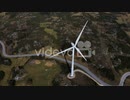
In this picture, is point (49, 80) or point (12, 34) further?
point (12, 34)

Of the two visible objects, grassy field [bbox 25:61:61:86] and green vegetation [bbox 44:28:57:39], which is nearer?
grassy field [bbox 25:61:61:86]

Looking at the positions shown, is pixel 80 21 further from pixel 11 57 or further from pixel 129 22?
pixel 11 57

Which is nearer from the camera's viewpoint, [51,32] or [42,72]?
[42,72]

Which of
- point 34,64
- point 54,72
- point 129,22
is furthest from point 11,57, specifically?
point 129,22

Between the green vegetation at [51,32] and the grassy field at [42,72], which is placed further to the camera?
the green vegetation at [51,32]

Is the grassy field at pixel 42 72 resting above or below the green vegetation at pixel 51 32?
below

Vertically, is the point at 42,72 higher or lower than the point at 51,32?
lower

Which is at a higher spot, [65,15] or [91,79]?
[65,15]

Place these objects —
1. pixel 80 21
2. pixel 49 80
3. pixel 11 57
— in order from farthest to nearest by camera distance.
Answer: pixel 80 21, pixel 11 57, pixel 49 80

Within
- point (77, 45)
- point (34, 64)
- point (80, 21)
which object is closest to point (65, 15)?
point (80, 21)

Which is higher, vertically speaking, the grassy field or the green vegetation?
the green vegetation

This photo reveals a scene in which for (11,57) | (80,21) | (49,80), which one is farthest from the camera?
(80,21)
